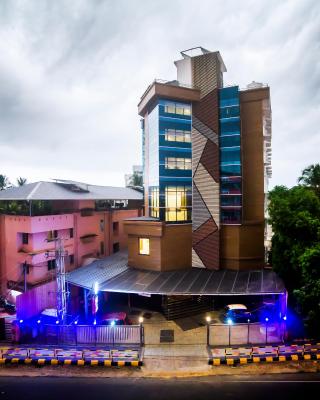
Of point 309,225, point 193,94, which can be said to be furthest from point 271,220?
point 193,94

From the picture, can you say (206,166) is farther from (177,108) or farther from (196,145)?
(177,108)

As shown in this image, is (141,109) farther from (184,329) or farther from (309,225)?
(184,329)

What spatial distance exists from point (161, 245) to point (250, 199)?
11799 millimetres

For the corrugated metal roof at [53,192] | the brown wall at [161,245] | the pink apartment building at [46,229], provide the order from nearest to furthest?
1. the pink apartment building at [46,229]
2. the brown wall at [161,245]
3. the corrugated metal roof at [53,192]

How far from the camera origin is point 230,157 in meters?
29.2

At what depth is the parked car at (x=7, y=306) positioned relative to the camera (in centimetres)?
2561

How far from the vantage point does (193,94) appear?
30234mm

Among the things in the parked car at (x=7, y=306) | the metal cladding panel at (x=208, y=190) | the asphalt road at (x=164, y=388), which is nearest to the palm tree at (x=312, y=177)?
the metal cladding panel at (x=208, y=190)

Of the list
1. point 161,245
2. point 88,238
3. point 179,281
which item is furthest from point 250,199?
point 88,238

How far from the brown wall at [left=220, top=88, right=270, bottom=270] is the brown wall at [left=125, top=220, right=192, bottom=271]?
432 centimetres

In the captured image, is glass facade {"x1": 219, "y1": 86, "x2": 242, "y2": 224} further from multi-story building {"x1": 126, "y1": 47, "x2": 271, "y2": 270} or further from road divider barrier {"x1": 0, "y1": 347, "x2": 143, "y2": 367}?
road divider barrier {"x1": 0, "y1": 347, "x2": 143, "y2": 367}

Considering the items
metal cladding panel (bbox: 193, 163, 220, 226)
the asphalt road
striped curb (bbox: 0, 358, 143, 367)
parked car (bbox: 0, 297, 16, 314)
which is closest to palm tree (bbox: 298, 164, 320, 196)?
metal cladding panel (bbox: 193, 163, 220, 226)

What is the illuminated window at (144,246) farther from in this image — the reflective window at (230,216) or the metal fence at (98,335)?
the metal fence at (98,335)

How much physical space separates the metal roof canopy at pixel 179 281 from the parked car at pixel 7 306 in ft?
19.3
